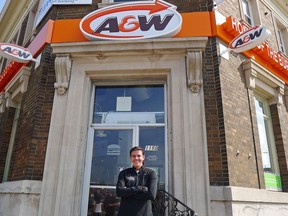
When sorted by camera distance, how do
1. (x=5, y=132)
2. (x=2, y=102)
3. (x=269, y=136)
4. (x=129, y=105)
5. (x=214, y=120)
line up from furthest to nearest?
(x=2, y=102), (x=5, y=132), (x=269, y=136), (x=129, y=105), (x=214, y=120)

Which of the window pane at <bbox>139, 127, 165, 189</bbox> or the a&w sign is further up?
the a&w sign

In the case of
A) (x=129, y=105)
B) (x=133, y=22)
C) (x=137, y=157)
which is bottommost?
(x=137, y=157)

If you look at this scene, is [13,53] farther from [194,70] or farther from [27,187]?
[194,70]

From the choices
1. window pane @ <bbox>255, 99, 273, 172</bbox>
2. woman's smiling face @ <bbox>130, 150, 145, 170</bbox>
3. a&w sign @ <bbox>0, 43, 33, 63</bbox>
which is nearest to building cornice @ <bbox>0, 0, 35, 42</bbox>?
a&w sign @ <bbox>0, 43, 33, 63</bbox>

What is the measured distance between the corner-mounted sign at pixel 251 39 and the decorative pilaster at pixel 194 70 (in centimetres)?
78

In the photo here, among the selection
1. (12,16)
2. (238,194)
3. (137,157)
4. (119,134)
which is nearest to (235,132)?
(238,194)

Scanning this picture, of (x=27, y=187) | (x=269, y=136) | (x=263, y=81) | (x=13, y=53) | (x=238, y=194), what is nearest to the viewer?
(x=238, y=194)

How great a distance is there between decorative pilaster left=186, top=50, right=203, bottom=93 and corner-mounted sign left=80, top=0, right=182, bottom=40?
0.63 meters

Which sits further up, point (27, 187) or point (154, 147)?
point (154, 147)

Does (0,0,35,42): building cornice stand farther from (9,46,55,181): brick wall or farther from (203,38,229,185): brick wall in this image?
(203,38,229,185): brick wall

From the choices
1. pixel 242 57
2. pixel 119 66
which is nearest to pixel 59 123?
pixel 119 66

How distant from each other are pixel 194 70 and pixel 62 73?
8.99 feet

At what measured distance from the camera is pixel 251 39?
504 cm

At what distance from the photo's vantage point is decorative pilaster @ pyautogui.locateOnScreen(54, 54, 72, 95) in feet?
17.6
